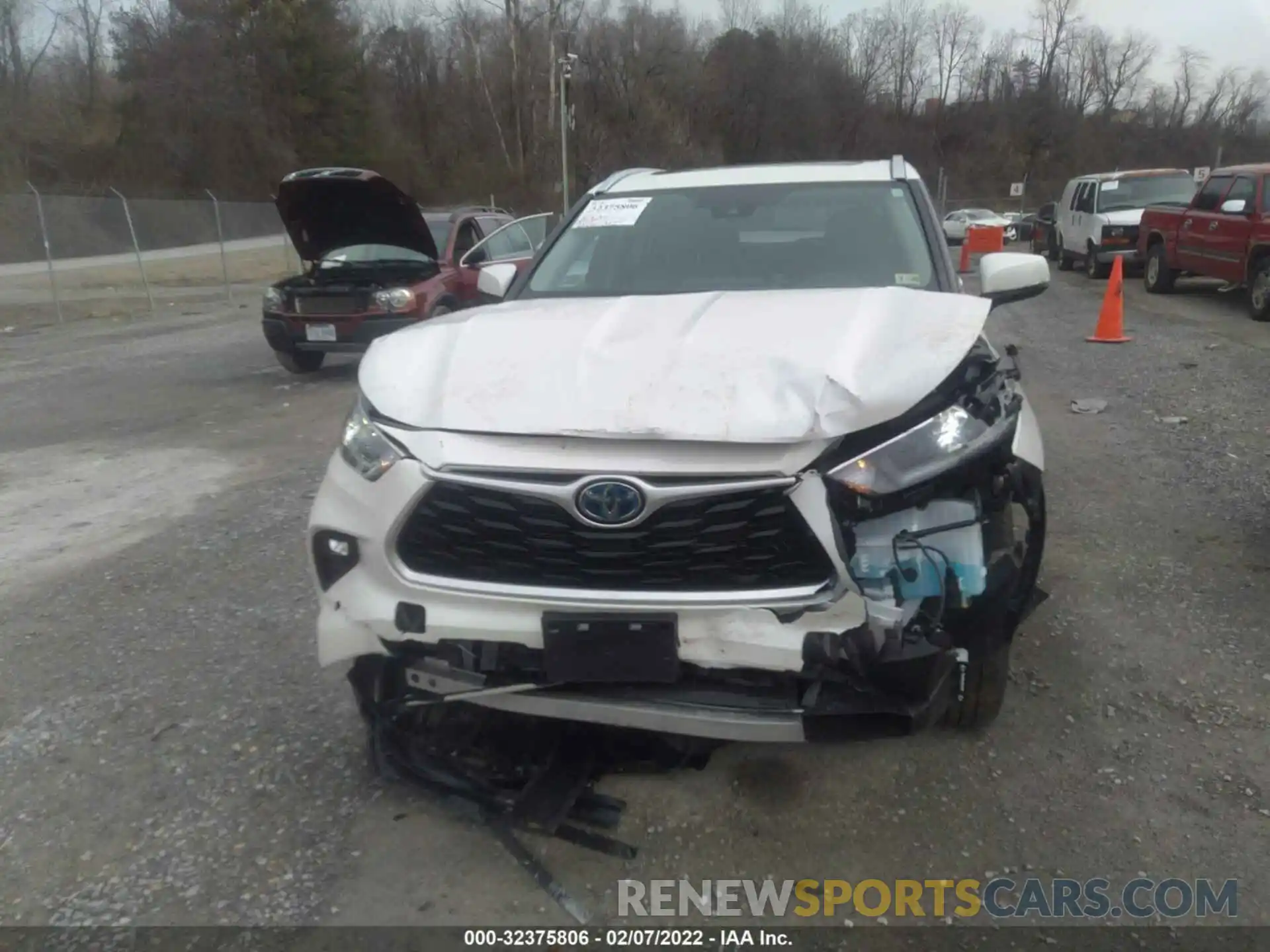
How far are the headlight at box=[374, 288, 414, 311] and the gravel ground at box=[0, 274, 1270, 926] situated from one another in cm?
375

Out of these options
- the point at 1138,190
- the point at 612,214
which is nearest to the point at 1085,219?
the point at 1138,190

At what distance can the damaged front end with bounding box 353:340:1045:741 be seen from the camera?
7.50 ft

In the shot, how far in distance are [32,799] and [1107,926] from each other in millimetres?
2967

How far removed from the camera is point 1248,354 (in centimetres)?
962

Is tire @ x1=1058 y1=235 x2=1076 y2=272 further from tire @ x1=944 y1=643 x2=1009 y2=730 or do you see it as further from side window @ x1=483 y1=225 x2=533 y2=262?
tire @ x1=944 y1=643 x2=1009 y2=730

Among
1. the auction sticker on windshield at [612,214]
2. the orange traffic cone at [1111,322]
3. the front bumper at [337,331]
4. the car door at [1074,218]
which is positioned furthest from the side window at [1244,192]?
the auction sticker on windshield at [612,214]

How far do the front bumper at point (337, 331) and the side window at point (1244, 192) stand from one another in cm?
977

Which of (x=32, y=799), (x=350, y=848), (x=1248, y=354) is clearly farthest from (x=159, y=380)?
(x=1248, y=354)

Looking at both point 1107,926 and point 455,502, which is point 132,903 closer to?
point 455,502

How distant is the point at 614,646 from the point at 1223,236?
1298cm

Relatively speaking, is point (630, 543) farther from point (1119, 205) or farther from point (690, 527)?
point (1119, 205)

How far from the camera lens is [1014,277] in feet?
12.3

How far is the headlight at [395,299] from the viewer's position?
9.38 meters

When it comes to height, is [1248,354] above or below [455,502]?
below
